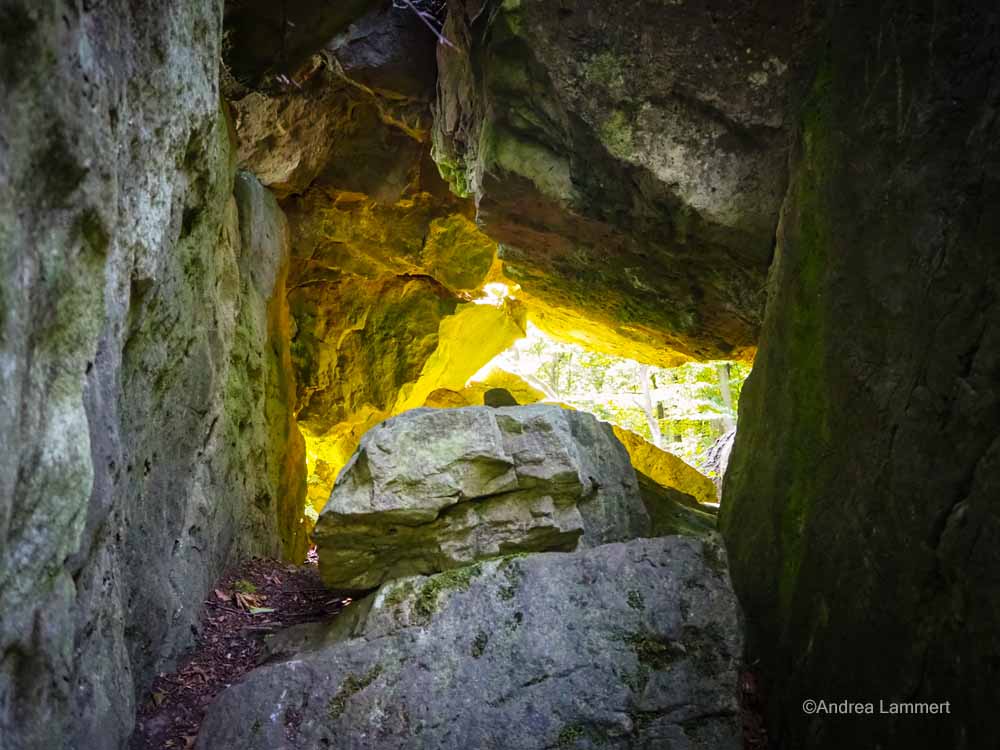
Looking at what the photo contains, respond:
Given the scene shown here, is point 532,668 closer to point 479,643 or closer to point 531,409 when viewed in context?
point 479,643

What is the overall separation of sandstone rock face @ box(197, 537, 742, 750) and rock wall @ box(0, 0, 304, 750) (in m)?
0.91

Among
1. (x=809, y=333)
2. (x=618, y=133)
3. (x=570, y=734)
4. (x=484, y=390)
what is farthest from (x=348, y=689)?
(x=484, y=390)

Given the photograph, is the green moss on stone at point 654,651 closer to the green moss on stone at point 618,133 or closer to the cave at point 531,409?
the cave at point 531,409

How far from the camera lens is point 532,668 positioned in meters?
3.79

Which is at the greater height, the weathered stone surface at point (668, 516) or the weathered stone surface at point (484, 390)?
the weathered stone surface at point (484, 390)

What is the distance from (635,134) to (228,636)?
5.07m

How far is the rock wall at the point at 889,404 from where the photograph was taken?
2.78 m

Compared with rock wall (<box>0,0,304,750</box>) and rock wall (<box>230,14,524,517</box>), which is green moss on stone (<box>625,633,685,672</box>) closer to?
rock wall (<box>0,0,304,750</box>)

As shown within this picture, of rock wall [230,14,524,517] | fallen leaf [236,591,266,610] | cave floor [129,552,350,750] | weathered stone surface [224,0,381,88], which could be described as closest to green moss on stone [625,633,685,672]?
cave floor [129,552,350,750]

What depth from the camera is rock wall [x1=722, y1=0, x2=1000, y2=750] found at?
2777mm

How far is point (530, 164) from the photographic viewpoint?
6453 mm

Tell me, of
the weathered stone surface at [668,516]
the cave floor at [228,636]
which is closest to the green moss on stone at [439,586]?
the cave floor at [228,636]

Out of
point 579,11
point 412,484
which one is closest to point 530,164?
point 579,11

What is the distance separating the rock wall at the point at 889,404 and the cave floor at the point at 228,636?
10.9 feet
